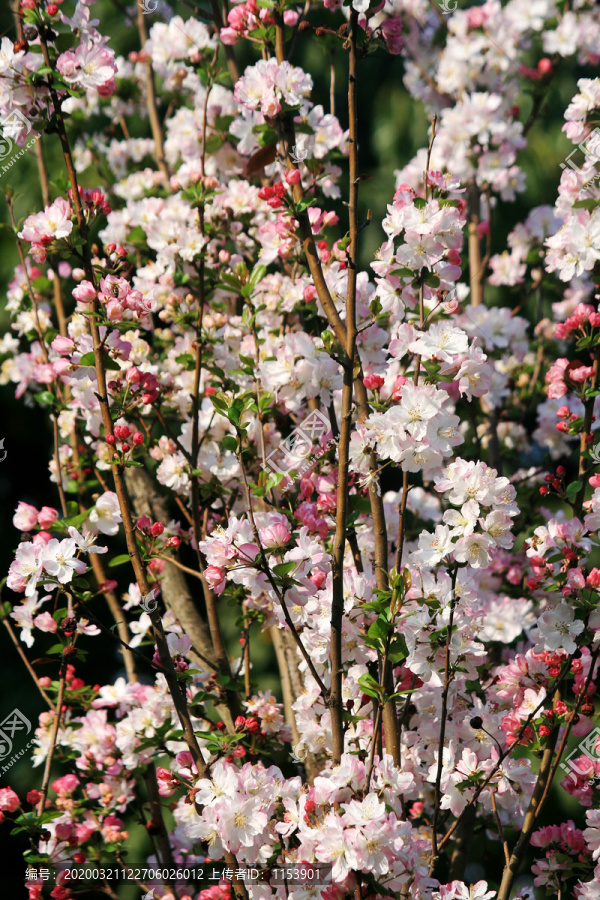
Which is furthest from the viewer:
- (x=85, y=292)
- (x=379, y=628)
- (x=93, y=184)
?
(x=93, y=184)

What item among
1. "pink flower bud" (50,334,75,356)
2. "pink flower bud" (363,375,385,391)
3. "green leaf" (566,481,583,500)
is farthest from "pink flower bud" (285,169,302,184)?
"green leaf" (566,481,583,500)

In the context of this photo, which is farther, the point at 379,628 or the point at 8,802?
the point at 8,802

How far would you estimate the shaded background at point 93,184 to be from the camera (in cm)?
352

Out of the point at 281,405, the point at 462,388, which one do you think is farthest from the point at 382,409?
the point at 281,405

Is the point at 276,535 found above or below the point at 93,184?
below

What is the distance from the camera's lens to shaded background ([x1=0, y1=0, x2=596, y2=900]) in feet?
11.5

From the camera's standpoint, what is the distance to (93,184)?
10.8 ft

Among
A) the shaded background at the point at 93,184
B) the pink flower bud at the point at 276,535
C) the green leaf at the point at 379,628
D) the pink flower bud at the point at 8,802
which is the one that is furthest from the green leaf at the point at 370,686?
the shaded background at the point at 93,184

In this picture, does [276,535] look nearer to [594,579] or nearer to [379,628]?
[379,628]

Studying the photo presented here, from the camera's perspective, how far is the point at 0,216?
3.98 m

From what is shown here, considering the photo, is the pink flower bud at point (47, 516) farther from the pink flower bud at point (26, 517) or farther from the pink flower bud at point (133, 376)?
the pink flower bud at point (133, 376)

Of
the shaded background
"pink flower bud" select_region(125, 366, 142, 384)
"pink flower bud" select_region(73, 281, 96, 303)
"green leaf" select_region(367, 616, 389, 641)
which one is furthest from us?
the shaded background

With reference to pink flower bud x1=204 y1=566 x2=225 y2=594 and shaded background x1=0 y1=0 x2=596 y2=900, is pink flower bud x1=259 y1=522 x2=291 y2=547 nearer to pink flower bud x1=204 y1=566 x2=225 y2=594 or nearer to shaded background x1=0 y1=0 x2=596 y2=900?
pink flower bud x1=204 y1=566 x2=225 y2=594

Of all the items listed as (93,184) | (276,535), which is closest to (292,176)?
(276,535)
